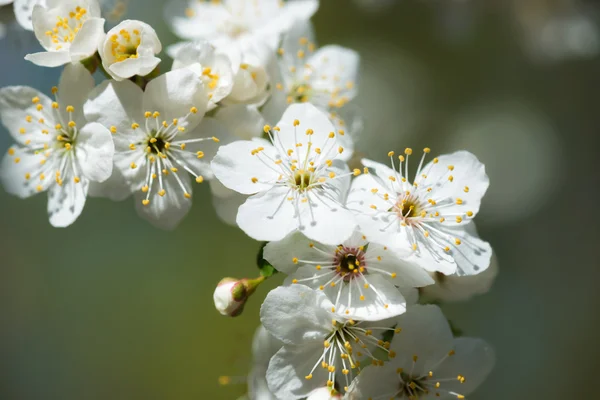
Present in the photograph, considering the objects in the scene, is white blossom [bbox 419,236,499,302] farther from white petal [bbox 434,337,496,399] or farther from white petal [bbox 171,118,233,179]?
white petal [bbox 171,118,233,179]

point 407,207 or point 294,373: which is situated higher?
point 407,207

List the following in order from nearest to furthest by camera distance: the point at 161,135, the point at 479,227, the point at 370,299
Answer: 1. the point at 370,299
2. the point at 161,135
3. the point at 479,227

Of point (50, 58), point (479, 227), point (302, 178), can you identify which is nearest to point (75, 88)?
point (50, 58)

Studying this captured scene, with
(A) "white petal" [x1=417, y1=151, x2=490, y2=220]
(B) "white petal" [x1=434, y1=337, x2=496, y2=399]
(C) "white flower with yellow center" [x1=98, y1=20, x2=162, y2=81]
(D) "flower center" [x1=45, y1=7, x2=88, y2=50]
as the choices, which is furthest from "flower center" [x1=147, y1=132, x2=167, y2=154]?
(B) "white petal" [x1=434, y1=337, x2=496, y2=399]

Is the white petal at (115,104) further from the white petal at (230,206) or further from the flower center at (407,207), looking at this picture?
the flower center at (407,207)

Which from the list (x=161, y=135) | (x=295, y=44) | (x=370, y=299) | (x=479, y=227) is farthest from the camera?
(x=479, y=227)

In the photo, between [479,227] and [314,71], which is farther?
[479,227]

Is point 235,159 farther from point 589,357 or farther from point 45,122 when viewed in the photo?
point 589,357

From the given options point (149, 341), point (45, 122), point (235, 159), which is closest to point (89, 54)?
point (45, 122)

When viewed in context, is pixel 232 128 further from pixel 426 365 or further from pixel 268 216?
pixel 426 365
